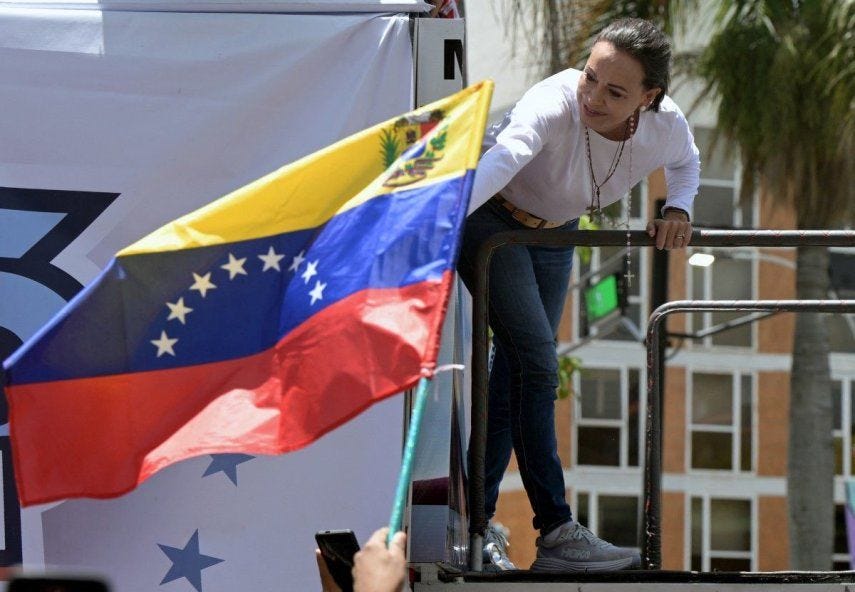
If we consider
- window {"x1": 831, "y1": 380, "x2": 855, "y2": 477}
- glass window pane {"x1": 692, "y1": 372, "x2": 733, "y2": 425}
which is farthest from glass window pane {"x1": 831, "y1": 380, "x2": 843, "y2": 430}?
glass window pane {"x1": 692, "y1": 372, "x2": 733, "y2": 425}

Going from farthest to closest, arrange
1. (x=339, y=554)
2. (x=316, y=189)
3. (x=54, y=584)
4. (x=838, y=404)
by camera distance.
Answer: (x=838, y=404)
(x=316, y=189)
(x=339, y=554)
(x=54, y=584)

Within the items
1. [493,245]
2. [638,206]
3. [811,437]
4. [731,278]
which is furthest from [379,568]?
[731,278]

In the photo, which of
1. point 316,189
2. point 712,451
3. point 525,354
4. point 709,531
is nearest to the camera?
point 316,189


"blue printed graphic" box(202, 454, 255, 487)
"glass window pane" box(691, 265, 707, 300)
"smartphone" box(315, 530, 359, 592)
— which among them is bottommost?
"smartphone" box(315, 530, 359, 592)

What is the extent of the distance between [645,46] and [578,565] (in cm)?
158

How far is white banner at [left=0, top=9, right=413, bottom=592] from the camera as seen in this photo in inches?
187

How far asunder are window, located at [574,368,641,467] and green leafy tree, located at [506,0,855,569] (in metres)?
13.8

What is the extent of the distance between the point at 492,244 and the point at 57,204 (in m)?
1.33

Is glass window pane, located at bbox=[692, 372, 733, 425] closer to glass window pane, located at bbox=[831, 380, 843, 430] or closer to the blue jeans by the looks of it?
glass window pane, located at bbox=[831, 380, 843, 430]

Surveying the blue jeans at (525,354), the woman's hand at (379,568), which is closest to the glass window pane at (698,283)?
the blue jeans at (525,354)

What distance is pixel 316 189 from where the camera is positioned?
3996 millimetres

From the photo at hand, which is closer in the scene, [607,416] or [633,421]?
[633,421]

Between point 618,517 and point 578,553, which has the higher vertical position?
point 578,553

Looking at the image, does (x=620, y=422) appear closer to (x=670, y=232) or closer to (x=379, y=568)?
(x=670, y=232)
